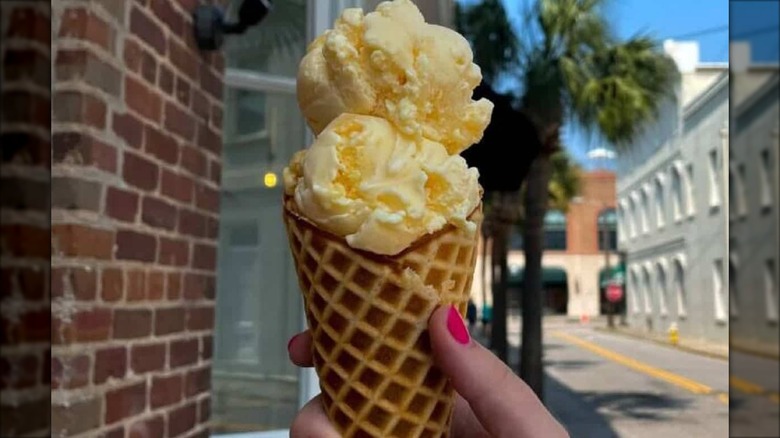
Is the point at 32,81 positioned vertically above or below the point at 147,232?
above

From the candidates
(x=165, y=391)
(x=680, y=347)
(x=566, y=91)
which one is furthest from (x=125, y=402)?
(x=680, y=347)

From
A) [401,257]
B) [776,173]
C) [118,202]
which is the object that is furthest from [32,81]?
[776,173]

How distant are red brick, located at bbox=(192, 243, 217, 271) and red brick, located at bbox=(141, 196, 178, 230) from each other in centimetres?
20

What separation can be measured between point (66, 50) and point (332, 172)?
2.77ft

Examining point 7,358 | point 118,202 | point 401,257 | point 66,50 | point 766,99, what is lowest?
point 7,358

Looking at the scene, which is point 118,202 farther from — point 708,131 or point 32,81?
point 708,131

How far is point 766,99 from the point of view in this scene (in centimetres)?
969

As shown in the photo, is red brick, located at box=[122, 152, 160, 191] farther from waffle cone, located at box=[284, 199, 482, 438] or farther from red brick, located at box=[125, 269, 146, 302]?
waffle cone, located at box=[284, 199, 482, 438]

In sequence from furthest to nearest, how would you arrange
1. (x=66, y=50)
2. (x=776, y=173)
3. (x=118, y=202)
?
1. (x=776, y=173)
2. (x=118, y=202)
3. (x=66, y=50)

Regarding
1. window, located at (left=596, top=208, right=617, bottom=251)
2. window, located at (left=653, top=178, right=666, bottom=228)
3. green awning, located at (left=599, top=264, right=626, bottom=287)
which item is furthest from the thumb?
window, located at (left=596, top=208, right=617, bottom=251)

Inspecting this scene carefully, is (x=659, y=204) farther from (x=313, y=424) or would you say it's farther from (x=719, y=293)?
(x=313, y=424)

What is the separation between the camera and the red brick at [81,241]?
1.65m

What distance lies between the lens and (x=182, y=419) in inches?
90.7

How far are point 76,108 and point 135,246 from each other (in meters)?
0.38
